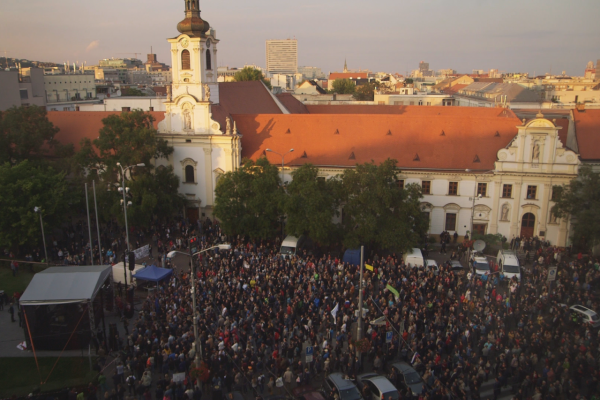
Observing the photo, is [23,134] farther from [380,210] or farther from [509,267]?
[509,267]

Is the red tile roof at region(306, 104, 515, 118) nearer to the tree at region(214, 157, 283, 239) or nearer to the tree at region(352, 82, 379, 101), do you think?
the tree at region(214, 157, 283, 239)

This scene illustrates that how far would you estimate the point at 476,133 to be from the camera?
41.6m

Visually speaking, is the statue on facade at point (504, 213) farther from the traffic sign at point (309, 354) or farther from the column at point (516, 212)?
the traffic sign at point (309, 354)

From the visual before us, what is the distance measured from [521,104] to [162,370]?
3279 inches

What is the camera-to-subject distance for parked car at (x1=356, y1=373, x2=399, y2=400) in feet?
62.7

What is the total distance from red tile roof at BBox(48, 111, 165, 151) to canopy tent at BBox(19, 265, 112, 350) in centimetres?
2774

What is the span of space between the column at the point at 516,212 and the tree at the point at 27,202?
3391cm

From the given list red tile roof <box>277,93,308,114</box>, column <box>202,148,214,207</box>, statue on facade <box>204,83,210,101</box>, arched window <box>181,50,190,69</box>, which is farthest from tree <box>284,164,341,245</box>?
red tile roof <box>277,93,308,114</box>

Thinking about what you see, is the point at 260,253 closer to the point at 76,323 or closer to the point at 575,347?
the point at 76,323

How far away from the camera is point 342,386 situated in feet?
63.9

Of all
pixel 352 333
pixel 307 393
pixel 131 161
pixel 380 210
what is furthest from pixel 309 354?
pixel 131 161

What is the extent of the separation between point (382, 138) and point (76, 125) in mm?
31052

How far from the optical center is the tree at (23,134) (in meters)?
41.1

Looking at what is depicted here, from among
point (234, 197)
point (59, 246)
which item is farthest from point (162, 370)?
point (59, 246)
